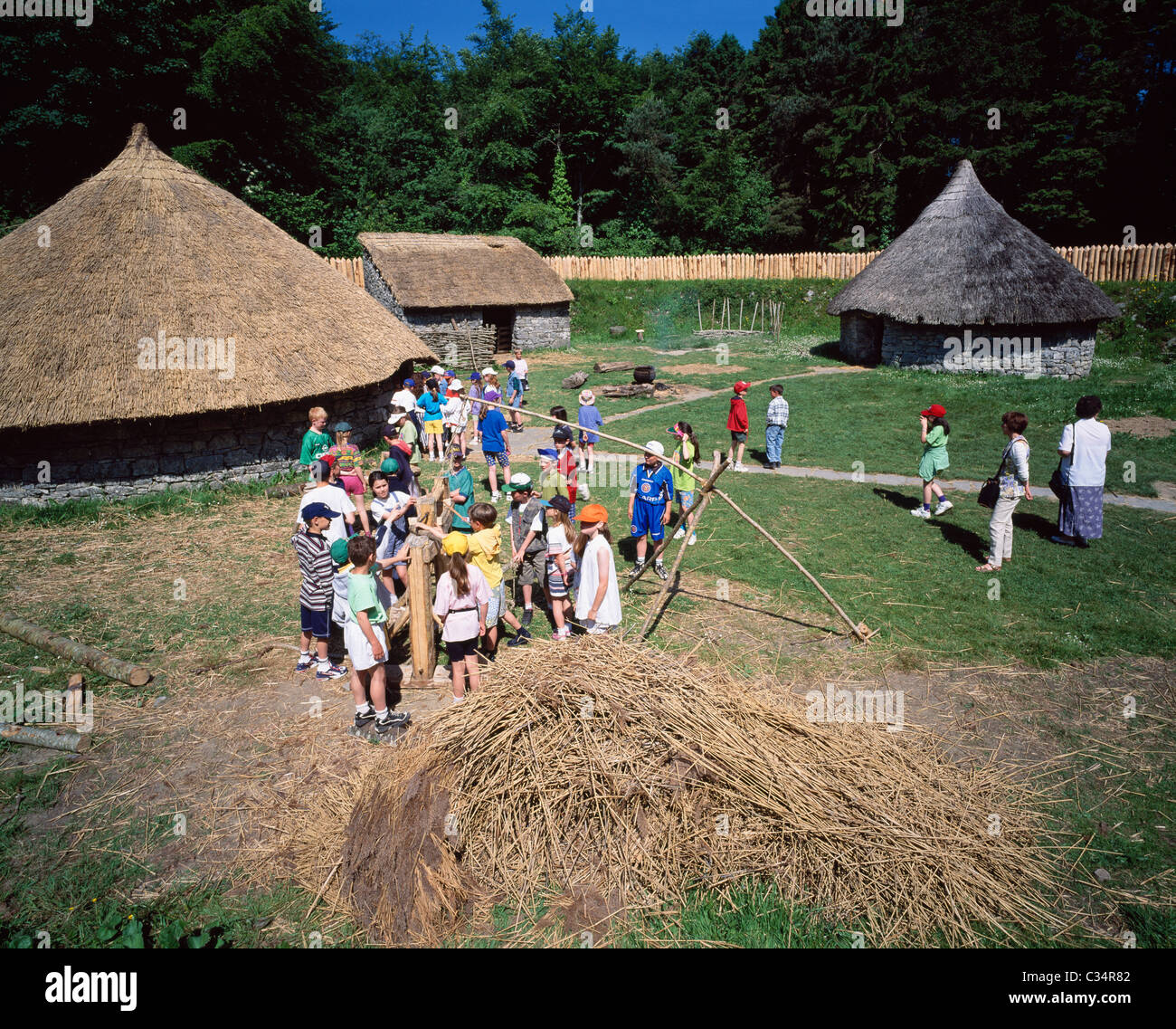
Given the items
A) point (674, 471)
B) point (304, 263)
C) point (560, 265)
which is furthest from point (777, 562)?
point (560, 265)

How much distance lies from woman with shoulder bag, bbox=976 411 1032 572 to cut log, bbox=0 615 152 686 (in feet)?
32.6

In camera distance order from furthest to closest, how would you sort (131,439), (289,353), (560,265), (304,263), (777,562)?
(560,265), (304,263), (289,353), (131,439), (777,562)

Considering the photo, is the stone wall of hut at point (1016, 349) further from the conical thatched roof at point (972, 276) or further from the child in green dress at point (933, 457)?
the child in green dress at point (933, 457)

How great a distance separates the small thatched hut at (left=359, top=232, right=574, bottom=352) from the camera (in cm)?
2586

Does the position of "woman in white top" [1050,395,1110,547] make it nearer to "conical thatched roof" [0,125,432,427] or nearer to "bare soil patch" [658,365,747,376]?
"conical thatched roof" [0,125,432,427]

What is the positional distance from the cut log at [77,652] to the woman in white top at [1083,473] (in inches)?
→ 441

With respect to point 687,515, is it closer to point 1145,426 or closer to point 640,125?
point 1145,426

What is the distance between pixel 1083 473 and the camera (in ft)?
30.8

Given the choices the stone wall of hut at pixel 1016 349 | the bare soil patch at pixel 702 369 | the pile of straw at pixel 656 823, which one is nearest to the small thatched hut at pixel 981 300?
the stone wall of hut at pixel 1016 349

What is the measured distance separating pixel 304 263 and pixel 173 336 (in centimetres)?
430

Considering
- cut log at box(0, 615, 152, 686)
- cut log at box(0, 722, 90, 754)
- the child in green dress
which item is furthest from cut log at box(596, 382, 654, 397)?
cut log at box(0, 722, 90, 754)

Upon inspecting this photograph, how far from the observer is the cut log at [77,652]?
23.7 feet
